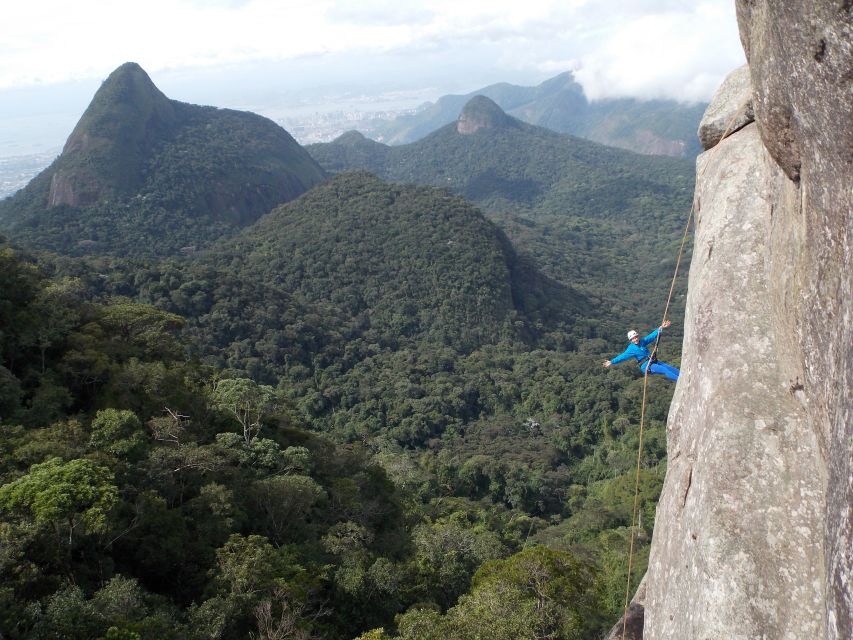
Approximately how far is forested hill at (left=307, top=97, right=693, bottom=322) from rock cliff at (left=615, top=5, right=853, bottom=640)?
79.9 metres

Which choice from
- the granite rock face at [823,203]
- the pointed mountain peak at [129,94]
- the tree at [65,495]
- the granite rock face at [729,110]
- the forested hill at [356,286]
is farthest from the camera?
the pointed mountain peak at [129,94]

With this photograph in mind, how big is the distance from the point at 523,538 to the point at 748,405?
2916 cm

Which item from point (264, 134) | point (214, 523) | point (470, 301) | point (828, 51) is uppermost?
point (264, 134)

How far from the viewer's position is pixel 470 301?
243 feet

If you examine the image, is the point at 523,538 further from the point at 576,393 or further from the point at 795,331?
the point at 795,331

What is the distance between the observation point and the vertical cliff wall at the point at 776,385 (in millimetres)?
4188

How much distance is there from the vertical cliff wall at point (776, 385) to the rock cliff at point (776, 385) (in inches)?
0.6

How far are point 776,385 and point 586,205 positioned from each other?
167 metres

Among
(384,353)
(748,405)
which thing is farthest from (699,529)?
(384,353)

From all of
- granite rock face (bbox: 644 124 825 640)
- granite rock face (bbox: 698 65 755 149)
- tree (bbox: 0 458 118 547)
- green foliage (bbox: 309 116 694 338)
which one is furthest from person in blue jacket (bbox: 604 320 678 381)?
green foliage (bbox: 309 116 694 338)

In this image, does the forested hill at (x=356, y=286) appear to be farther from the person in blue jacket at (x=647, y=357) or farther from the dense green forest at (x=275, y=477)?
the person in blue jacket at (x=647, y=357)

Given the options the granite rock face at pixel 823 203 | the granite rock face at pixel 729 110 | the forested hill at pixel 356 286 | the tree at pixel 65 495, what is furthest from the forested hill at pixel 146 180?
the granite rock face at pixel 823 203

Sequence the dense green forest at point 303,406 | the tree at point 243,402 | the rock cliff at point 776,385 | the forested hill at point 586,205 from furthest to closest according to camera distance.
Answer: the forested hill at point 586,205 < the tree at point 243,402 < the dense green forest at point 303,406 < the rock cliff at point 776,385

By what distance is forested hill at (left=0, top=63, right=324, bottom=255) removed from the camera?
85.7m
